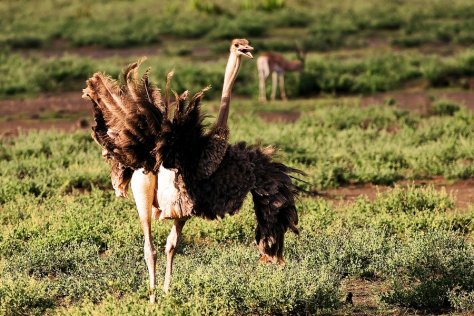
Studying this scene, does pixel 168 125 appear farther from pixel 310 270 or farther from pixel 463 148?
pixel 463 148

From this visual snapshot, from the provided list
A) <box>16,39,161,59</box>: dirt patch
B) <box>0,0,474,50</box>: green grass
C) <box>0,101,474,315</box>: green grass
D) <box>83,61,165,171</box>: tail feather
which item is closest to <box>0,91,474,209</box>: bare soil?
<box>0,101,474,315</box>: green grass

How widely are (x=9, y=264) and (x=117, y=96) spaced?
189 centimetres

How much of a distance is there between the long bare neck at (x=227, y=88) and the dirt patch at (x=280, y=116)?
337 inches

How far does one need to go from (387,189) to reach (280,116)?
526 cm

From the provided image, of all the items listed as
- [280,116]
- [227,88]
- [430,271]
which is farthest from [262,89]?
[227,88]

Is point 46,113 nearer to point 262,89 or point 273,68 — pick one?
point 262,89

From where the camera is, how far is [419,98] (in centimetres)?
1697

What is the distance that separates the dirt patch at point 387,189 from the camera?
34.0 ft

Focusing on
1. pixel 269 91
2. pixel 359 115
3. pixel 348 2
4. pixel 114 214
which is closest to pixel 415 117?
pixel 359 115

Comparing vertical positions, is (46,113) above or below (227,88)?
below

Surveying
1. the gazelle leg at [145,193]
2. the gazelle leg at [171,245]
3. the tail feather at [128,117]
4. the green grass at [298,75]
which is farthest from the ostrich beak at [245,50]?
the green grass at [298,75]

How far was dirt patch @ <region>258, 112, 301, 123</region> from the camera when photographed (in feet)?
50.9

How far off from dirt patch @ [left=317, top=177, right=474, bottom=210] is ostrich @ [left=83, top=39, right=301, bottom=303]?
3.60 metres

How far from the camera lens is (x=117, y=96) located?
639 cm
